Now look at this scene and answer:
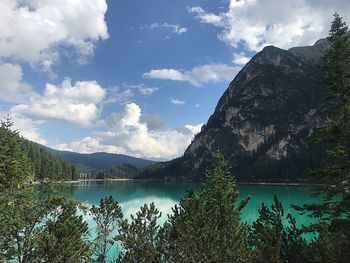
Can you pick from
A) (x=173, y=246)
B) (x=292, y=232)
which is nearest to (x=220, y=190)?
(x=173, y=246)

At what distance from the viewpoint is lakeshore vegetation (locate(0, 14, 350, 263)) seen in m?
19.5

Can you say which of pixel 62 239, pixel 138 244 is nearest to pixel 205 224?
pixel 138 244

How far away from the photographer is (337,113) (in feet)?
71.9

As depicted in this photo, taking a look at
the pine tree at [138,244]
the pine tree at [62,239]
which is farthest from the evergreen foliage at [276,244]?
the pine tree at [62,239]

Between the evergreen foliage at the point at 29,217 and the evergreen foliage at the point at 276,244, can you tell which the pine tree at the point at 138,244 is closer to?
the evergreen foliage at the point at 29,217

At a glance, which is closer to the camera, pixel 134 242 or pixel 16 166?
pixel 134 242

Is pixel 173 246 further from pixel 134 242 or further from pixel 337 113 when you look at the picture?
pixel 337 113

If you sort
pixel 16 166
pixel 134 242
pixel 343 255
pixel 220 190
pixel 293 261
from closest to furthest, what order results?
1. pixel 343 255
2. pixel 293 261
3. pixel 134 242
4. pixel 16 166
5. pixel 220 190

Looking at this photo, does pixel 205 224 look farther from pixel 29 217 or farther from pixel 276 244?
pixel 29 217

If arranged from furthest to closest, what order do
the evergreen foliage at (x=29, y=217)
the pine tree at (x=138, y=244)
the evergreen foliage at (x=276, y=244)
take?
the evergreen foliage at (x=29, y=217) → the pine tree at (x=138, y=244) → the evergreen foliage at (x=276, y=244)

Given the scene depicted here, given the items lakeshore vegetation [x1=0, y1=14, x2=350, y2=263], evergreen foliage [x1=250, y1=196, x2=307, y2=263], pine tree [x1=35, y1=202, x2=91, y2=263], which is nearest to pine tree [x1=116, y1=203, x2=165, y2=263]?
lakeshore vegetation [x1=0, y1=14, x2=350, y2=263]

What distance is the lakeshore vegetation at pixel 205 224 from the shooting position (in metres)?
19.5

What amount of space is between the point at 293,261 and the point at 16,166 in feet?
66.0

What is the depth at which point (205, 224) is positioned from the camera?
21734 mm
